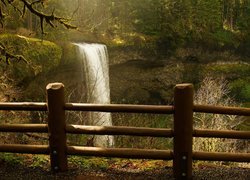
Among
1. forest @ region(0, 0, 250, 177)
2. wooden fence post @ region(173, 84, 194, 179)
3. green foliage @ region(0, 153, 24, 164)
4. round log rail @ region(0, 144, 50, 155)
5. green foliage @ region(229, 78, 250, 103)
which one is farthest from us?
green foliage @ region(229, 78, 250, 103)

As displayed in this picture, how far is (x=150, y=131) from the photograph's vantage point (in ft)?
19.7

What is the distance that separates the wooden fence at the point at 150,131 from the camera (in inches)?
226

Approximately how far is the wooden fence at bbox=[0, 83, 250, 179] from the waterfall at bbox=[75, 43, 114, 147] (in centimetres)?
2145

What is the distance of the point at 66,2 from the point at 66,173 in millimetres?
29783

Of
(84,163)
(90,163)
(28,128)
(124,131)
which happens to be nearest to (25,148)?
(28,128)

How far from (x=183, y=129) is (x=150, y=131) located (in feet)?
1.79

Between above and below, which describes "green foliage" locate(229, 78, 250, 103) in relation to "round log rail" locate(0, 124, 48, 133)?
below

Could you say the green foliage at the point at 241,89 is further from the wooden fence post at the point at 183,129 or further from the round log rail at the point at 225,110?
the wooden fence post at the point at 183,129

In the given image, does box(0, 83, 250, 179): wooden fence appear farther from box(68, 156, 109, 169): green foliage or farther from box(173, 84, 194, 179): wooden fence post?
box(68, 156, 109, 169): green foliage

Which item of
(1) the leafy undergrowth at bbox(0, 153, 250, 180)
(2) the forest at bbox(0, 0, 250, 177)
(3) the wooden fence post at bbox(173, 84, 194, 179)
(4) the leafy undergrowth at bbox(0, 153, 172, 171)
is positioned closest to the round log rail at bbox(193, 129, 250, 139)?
(3) the wooden fence post at bbox(173, 84, 194, 179)

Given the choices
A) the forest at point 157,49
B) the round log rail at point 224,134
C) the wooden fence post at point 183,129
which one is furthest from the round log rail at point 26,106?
the forest at point 157,49

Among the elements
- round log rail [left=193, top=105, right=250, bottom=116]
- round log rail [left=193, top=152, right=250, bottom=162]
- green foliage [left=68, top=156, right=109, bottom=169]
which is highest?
round log rail [left=193, top=105, right=250, bottom=116]

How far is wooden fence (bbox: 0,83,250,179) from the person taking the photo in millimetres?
5742

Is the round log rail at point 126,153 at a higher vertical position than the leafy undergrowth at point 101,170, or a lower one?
higher
